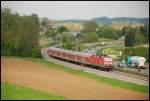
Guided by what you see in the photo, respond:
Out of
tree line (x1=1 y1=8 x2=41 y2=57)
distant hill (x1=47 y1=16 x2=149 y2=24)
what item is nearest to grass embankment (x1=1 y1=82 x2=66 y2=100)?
tree line (x1=1 y1=8 x2=41 y2=57)

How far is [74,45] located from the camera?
11352 mm

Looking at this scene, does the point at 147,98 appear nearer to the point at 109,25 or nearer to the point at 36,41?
the point at 109,25

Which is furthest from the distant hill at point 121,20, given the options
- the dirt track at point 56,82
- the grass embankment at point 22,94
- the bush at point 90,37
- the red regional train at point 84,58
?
the grass embankment at point 22,94

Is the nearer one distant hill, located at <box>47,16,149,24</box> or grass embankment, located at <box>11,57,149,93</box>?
distant hill, located at <box>47,16,149,24</box>

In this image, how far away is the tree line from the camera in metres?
11.1

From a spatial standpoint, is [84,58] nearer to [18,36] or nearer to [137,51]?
[18,36]

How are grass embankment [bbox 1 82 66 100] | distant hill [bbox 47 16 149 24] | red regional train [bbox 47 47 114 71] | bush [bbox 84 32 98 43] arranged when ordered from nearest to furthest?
1. grass embankment [bbox 1 82 66 100]
2. distant hill [bbox 47 16 149 24]
3. bush [bbox 84 32 98 43]
4. red regional train [bbox 47 47 114 71]

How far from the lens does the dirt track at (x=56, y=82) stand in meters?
9.49

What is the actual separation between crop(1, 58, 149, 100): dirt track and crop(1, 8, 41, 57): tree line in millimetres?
335

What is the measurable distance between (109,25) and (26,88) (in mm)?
2855

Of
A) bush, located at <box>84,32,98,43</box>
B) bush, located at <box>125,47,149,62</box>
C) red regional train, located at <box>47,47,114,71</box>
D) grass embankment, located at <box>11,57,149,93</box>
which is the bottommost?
grass embankment, located at <box>11,57,149,93</box>

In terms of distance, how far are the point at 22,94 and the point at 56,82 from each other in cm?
157

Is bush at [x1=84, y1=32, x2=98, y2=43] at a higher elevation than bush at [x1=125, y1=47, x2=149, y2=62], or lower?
higher

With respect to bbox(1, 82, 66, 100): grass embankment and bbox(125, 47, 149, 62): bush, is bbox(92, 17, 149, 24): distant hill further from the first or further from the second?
bbox(1, 82, 66, 100): grass embankment
